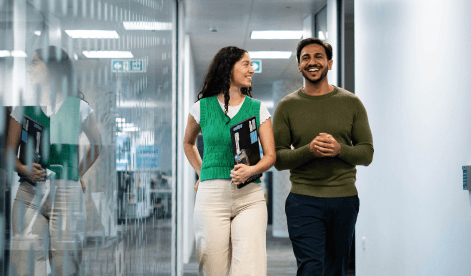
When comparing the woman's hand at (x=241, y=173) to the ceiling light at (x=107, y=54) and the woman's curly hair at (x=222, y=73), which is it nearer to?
the woman's curly hair at (x=222, y=73)

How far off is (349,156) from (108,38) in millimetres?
1177

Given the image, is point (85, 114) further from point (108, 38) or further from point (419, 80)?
point (419, 80)

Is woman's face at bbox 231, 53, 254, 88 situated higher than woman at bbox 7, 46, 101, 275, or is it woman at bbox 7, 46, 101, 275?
woman's face at bbox 231, 53, 254, 88

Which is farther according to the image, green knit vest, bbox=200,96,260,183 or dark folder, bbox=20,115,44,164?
green knit vest, bbox=200,96,260,183

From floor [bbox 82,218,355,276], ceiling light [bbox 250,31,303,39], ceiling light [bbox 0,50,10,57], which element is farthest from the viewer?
ceiling light [bbox 250,31,303,39]

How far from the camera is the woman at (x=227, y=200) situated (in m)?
1.77

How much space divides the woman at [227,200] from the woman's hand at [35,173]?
1.08m

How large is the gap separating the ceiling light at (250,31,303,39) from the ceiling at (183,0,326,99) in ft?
0.35

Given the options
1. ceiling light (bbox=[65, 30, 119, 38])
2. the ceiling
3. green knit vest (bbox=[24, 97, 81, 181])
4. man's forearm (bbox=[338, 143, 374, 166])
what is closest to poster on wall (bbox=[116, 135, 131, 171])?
ceiling light (bbox=[65, 30, 119, 38])

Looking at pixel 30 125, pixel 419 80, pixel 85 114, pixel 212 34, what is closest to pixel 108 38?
pixel 85 114

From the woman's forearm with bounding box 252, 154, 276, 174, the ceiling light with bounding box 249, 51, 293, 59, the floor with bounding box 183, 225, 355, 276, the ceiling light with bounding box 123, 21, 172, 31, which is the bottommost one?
the floor with bounding box 183, 225, 355, 276

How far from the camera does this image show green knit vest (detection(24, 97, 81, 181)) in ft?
2.18

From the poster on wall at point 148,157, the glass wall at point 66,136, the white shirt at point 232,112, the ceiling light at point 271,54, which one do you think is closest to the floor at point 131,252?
the glass wall at point 66,136

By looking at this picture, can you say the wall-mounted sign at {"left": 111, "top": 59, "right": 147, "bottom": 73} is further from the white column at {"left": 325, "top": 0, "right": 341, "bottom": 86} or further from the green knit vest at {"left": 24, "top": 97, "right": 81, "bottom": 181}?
the white column at {"left": 325, "top": 0, "right": 341, "bottom": 86}
